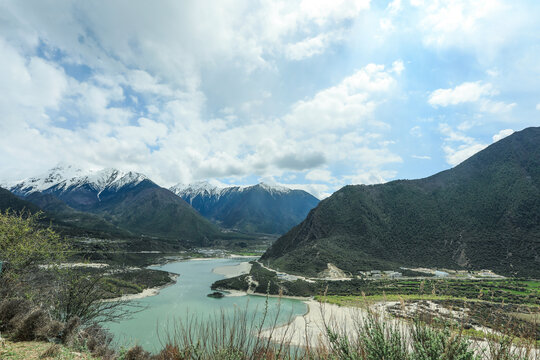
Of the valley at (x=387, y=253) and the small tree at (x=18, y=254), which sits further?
the valley at (x=387, y=253)

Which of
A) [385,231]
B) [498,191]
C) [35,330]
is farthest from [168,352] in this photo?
[498,191]

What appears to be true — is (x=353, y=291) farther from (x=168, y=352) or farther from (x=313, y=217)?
(x=313, y=217)

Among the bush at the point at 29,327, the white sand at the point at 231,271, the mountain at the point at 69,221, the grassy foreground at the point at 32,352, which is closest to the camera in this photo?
the grassy foreground at the point at 32,352

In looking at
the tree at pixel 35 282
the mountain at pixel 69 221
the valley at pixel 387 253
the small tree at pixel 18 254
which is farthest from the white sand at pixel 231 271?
the small tree at pixel 18 254

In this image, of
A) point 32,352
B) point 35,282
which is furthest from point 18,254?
point 32,352

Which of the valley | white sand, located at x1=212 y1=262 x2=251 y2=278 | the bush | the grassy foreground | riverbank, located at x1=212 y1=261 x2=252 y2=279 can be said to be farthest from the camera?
white sand, located at x1=212 y1=262 x2=251 y2=278

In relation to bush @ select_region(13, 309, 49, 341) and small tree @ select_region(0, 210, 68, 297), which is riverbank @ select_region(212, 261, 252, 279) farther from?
bush @ select_region(13, 309, 49, 341)

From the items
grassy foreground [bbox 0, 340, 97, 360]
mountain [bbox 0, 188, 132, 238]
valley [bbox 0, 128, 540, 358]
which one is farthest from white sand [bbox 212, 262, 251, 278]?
grassy foreground [bbox 0, 340, 97, 360]

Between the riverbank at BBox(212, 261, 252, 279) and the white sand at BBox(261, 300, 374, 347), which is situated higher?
the white sand at BBox(261, 300, 374, 347)

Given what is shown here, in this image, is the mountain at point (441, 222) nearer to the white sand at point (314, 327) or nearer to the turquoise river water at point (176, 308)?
the turquoise river water at point (176, 308)
